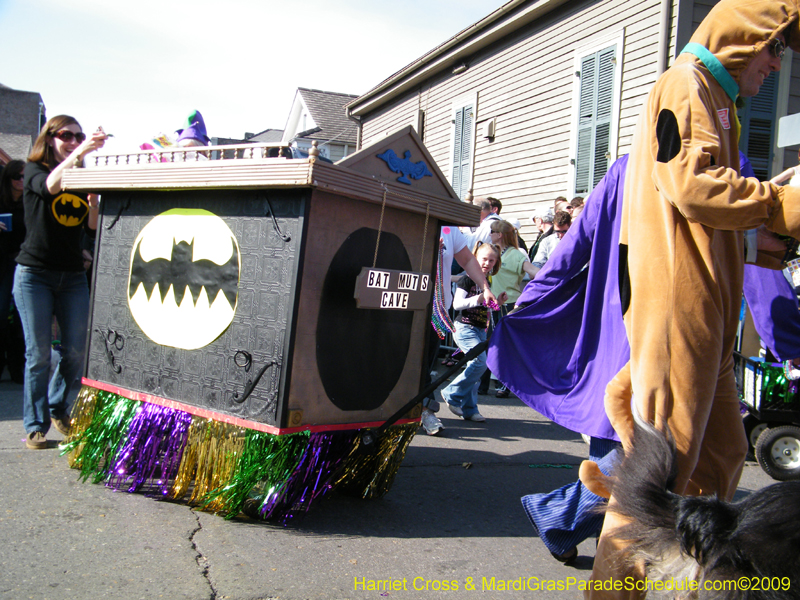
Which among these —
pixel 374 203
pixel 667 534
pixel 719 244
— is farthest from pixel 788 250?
pixel 374 203

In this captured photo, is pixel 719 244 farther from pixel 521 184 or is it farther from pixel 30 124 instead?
pixel 30 124

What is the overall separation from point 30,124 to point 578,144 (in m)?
47.5

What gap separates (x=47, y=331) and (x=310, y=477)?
202 centimetres

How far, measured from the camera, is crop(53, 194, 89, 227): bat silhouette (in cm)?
399

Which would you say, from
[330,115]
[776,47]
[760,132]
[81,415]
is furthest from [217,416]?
[330,115]

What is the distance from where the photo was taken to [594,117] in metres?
10.1

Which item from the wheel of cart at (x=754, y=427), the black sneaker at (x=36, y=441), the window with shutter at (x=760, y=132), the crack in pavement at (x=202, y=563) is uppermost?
the window with shutter at (x=760, y=132)

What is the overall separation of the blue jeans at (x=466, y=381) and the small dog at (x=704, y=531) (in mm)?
4065

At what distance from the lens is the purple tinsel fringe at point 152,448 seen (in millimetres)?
3211

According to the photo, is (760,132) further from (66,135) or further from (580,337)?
(66,135)

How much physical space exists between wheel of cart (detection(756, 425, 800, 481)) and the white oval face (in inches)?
149

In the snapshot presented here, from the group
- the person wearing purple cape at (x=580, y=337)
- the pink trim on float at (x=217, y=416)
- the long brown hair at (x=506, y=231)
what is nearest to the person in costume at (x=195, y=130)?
the pink trim on float at (x=217, y=416)

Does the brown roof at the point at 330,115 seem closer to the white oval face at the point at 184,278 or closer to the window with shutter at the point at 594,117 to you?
the window with shutter at the point at 594,117

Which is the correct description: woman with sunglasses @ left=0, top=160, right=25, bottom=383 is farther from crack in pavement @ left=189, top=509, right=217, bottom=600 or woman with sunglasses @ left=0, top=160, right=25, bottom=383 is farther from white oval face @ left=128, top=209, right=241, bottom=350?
crack in pavement @ left=189, top=509, right=217, bottom=600
